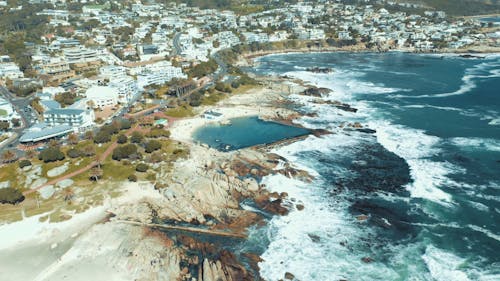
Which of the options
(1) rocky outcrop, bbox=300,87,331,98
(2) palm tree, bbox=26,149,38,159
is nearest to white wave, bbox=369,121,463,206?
(1) rocky outcrop, bbox=300,87,331,98

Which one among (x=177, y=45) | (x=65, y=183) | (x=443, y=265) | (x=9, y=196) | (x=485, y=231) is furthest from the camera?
(x=177, y=45)

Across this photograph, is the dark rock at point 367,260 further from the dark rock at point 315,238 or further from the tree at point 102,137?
the tree at point 102,137

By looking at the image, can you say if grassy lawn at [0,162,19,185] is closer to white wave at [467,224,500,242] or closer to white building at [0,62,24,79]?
white wave at [467,224,500,242]

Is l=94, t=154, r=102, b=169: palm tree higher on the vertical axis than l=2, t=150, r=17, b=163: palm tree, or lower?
lower

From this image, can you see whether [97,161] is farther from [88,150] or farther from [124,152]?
[124,152]

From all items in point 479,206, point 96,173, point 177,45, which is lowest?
point 479,206

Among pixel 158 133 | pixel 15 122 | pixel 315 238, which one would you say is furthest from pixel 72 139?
pixel 315 238
